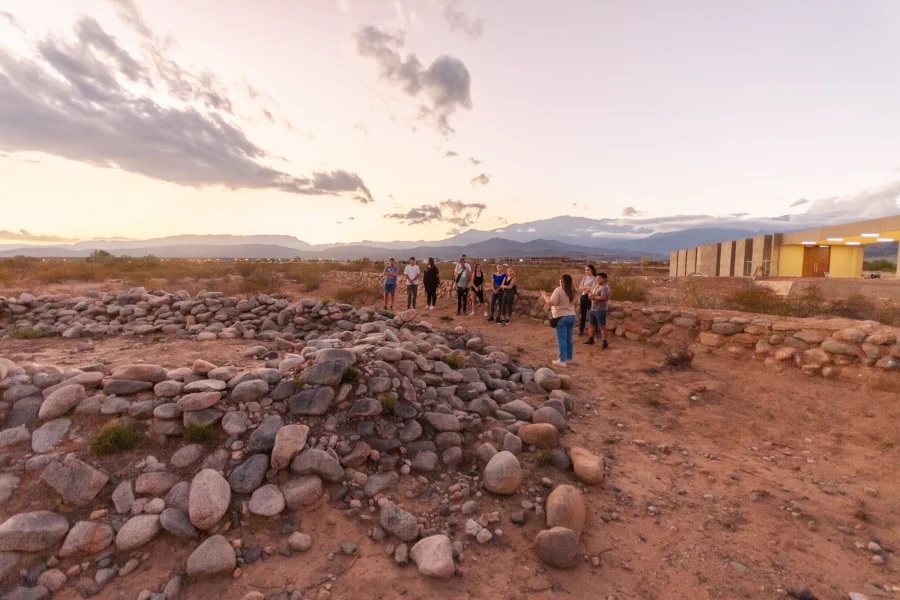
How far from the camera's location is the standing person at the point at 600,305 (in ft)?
27.9

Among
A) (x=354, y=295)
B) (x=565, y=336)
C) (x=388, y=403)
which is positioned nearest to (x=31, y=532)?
(x=388, y=403)

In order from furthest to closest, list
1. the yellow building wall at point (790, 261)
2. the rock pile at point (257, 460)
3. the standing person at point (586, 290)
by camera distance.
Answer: the yellow building wall at point (790, 261) → the standing person at point (586, 290) → the rock pile at point (257, 460)

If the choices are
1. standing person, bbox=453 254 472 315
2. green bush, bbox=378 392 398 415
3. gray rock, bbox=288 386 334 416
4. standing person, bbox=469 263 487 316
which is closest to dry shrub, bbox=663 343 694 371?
green bush, bbox=378 392 398 415

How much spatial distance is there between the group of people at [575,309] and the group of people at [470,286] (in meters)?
2.07

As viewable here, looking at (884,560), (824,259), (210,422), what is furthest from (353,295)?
(824,259)

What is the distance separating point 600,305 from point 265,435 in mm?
7055

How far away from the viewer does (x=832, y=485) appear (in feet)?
13.0

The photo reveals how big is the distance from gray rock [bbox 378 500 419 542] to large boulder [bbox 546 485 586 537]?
3.55 ft

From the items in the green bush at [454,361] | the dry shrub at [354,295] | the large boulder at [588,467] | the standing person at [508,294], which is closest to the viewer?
the large boulder at [588,467]

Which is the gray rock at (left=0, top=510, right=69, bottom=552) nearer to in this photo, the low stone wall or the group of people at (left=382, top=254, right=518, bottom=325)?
the low stone wall

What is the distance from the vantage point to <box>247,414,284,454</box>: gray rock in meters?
3.64

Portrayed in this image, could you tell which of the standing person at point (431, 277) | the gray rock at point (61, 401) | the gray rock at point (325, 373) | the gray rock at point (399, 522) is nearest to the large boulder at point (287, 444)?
the gray rock at point (325, 373)

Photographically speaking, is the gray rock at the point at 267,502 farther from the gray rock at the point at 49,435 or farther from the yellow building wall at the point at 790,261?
the yellow building wall at the point at 790,261

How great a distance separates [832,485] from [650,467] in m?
1.64
